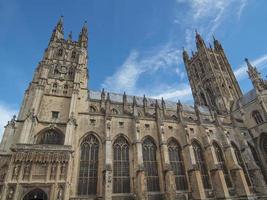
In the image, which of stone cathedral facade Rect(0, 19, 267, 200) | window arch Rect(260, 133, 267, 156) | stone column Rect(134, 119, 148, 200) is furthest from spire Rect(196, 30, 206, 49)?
stone column Rect(134, 119, 148, 200)

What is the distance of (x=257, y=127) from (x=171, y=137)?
17.5m

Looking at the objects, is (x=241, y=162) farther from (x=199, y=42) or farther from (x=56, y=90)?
(x=199, y=42)

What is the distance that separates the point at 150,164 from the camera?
22641mm

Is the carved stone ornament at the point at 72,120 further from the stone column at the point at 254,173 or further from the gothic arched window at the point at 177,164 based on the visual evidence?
the stone column at the point at 254,173

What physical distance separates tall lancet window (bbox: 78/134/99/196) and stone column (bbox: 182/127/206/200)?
11.8 meters

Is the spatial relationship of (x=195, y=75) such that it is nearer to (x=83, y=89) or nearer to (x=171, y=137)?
(x=171, y=137)

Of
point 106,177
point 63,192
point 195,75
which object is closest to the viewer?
point 63,192

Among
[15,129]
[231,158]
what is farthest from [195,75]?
[15,129]

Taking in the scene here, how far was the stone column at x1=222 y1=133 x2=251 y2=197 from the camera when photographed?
2295cm

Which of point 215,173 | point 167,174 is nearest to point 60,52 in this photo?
point 167,174

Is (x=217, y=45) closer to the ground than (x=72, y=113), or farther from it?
farther from it

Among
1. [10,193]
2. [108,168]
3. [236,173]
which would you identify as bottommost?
[10,193]

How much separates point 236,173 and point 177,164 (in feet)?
26.9

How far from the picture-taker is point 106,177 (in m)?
18.5
